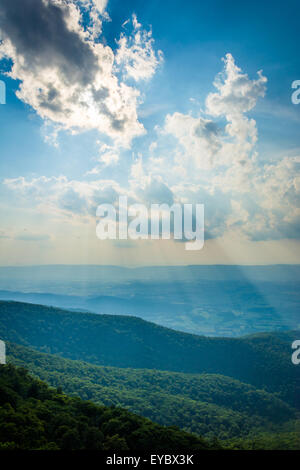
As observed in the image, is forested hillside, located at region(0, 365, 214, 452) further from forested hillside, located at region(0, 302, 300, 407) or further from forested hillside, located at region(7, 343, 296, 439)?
forested hillside, located at region(0, 302, 300, 407)

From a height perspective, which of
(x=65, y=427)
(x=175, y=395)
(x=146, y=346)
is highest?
(x=65, y=427)

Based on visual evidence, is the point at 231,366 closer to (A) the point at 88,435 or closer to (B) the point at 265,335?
(B) the point at 265,335

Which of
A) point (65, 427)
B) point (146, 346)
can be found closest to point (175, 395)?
point (146, 346)

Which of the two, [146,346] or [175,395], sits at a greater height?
[175,395]

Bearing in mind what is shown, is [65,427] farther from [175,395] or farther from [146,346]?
[146,346]

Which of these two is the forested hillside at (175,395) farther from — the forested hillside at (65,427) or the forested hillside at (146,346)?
the forested hillside at (65,427)

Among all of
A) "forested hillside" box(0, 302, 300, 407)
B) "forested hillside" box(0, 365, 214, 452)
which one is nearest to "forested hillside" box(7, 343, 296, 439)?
"forested hillside" box(0, 302, 300, 407)
